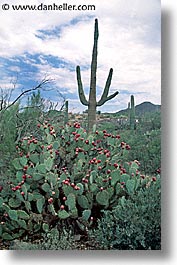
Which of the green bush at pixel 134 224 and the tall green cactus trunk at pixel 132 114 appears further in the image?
the tall green cactus trunk at pixel 132 114

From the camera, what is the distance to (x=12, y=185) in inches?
125

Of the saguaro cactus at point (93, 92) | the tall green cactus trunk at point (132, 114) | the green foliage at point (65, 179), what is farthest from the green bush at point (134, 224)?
the saguaro cactus at point (93, 92)

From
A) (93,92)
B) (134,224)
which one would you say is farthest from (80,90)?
(134,224)

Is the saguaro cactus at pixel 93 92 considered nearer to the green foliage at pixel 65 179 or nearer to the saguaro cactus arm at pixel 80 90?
the saguaro cactus arm at pixel 80 90

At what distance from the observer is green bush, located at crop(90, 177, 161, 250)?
309cm

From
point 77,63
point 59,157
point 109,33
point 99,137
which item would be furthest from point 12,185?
point 109,33

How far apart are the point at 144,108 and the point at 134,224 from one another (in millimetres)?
642

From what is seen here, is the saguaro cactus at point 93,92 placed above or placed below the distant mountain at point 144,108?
above

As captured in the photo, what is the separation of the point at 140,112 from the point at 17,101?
27.4 inches

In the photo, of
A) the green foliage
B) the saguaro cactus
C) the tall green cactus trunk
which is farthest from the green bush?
the saguaro cactus

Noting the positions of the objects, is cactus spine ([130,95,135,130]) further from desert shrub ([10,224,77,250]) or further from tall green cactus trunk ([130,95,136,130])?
A: desert shrub ([10,224,77,250])

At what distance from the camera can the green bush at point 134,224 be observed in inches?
121

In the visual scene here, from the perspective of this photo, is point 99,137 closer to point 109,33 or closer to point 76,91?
point 76,91

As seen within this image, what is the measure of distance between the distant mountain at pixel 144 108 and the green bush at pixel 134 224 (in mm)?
378
